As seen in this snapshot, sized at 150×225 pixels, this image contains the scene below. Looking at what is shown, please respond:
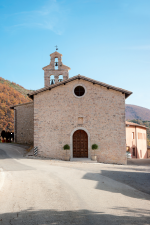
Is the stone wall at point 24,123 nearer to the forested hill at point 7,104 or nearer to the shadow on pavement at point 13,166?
the shadow on pavement at point 13,166

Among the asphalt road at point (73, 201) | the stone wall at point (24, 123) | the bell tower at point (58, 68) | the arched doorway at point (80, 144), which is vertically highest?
the bell tower at point (58, 68)

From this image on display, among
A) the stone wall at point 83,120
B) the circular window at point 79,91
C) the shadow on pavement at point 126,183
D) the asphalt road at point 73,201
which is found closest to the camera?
the asphalt road at point 73,201

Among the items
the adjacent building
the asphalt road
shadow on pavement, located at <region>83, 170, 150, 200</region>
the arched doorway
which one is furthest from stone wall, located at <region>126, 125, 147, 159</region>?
the asphalt road

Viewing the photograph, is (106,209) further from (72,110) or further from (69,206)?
(72,110)

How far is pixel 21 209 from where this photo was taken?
5.43m

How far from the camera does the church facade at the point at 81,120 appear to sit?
1800cm

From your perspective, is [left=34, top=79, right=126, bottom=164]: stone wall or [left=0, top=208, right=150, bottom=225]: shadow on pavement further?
[left=34, top=79, right=126, bottom=164]: stone wall

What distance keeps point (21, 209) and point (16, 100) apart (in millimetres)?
52371

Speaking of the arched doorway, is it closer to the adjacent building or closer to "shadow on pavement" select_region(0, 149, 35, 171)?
"shadow on pavement" select_region(0, 149, 35, 171)

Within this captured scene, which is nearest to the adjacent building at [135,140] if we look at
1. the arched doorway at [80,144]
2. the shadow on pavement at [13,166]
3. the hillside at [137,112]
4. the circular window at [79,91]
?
the arched doorway at [80,144]

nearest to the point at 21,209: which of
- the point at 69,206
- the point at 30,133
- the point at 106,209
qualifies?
the point at 69,206

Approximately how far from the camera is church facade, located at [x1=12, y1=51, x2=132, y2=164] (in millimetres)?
18000

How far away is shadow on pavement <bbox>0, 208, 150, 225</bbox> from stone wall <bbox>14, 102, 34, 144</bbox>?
23474 mm

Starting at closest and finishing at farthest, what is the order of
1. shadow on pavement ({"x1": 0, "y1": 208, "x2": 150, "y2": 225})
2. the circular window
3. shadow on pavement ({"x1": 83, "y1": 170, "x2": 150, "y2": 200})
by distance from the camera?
shadow on pavement ({"x1": 0, "y1": 208, "x2": 150, "y2": 225}) → shadow on pavement ({"x1": 83, "y1": 170, "x2": 150, "y2": 200}) → the circular window
